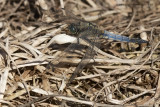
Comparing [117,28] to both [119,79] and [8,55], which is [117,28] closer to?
[119,79]

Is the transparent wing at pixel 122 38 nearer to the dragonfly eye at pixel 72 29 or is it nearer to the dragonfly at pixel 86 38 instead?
the dragonfly at pixel 86 38

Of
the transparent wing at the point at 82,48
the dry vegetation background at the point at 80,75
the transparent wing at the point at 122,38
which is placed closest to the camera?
the dry vegetation background at the point at 80,75

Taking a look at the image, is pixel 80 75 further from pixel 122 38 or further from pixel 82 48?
pixel 122 38

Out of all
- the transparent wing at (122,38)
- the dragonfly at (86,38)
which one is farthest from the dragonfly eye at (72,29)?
the transparent wing at (122,38)

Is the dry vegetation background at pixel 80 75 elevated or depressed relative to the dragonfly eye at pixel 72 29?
depressed

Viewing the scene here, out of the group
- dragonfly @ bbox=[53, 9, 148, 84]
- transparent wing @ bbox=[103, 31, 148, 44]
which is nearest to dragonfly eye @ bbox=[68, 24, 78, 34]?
dragonfly @ bbox=[53, 9, 148, 84]

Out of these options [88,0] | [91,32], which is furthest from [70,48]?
[88,0]

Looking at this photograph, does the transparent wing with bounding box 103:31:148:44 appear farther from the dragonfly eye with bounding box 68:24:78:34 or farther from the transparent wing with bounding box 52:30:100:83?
the dragonfly eye with bounding box 68:24:78:34

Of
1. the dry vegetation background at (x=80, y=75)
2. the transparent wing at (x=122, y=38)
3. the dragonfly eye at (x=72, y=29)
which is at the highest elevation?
the dragonfly eye at (x=72, y=29)
